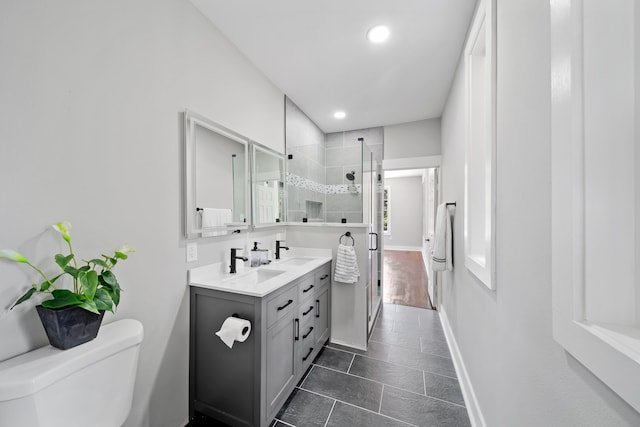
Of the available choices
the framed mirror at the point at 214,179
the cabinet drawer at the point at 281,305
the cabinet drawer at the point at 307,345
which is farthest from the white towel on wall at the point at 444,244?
the framed mirror at the point at 214,179

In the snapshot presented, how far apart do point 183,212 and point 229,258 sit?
53 centimetres

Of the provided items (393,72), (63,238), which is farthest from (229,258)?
(393,72)

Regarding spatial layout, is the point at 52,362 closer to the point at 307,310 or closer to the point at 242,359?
the point at 242,359

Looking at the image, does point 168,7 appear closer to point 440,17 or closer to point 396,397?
point 440,17

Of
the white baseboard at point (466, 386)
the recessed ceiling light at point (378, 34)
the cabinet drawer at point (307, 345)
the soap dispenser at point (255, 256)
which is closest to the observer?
the white baseboard at point (466, 386)

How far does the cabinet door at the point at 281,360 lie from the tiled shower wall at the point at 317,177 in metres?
1.30

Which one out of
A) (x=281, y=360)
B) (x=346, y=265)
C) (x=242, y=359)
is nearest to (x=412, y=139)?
(x=346, y=265)

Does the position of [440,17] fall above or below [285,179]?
above

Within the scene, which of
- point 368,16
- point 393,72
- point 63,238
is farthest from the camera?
point 393,72

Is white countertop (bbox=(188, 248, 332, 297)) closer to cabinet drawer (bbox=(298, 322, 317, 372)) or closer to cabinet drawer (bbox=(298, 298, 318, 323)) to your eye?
cabinet drawer (bbox=(298, 298, 318, 323))

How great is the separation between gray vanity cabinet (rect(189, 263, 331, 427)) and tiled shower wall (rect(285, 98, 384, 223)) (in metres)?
1.25

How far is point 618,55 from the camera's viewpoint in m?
0.53

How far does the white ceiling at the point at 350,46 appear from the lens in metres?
1.61

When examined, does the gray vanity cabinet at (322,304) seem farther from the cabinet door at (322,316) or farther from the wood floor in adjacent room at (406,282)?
the wood floor in adjacent room at (406,282)
